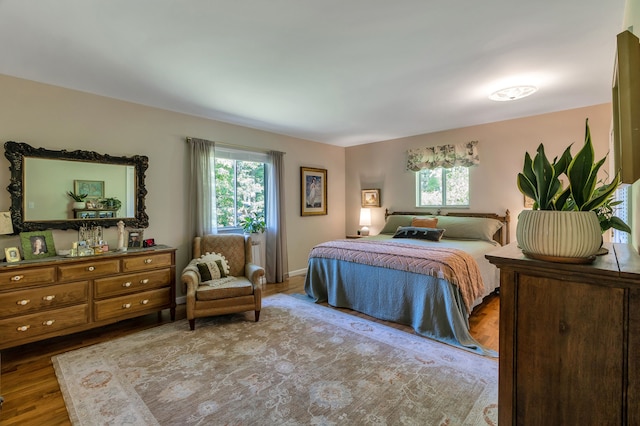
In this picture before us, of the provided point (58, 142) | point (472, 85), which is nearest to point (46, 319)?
point (58, 142)

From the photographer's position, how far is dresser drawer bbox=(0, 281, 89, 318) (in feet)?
7.82

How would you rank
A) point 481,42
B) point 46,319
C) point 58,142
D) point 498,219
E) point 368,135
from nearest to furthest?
point 481,42, point 46,319, point 58,142, point 498,219, point 368,135

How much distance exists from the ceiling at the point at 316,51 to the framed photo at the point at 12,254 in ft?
5.26

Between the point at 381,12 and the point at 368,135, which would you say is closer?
the point at 381,12

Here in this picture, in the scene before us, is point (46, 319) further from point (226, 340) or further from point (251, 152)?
point (251, 152)

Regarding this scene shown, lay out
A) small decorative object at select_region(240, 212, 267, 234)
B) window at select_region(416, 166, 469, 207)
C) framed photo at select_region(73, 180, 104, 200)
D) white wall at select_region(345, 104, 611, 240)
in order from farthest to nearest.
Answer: window at select_region(416, 166, 469, 207)
small decorative object at select_region(240, 212, 267, 234)
white wall at select_region(345, 104, 611, 240)
framed photo at select_region(73, 180, 104, 200)

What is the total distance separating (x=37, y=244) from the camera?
2764 millimetres

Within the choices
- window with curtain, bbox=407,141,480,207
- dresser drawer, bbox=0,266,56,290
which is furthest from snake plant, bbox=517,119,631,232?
window with curtain, bbox=407,141,480,207

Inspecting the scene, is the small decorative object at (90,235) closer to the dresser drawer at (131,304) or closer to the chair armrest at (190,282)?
the dresser drawer at (131,304)

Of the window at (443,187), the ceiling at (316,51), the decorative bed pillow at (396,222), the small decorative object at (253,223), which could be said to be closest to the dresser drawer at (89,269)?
the ceiling at (316,51)

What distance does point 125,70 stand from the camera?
2660 mm

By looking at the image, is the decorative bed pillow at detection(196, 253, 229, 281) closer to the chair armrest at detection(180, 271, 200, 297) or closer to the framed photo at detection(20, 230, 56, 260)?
the chair armrest at detection(180, 271, 200, 297)

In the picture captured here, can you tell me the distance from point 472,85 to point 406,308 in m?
2.40

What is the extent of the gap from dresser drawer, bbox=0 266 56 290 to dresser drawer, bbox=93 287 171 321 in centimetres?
45
